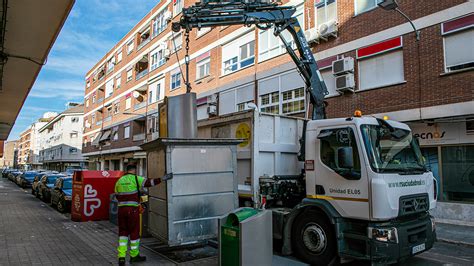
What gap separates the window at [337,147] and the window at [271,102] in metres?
10.8

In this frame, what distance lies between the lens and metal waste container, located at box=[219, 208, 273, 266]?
5.03 m

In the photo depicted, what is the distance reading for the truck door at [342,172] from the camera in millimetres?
5410

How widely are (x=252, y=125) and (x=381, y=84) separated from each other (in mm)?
7610

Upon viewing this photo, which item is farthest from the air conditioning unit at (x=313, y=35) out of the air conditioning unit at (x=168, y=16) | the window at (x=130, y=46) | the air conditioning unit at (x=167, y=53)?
the window at (x=130, y=46)

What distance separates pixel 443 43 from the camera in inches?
431

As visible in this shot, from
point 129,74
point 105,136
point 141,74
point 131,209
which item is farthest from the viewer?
point 105,136

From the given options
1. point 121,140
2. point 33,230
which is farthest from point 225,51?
point 121,140

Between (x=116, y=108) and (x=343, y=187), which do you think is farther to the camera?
(x=116, y=108)

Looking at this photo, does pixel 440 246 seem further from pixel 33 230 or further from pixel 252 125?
pixel 33 230

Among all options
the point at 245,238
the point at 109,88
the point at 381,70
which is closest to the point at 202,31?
the point at 381,70

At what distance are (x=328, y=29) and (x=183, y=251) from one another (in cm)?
1095

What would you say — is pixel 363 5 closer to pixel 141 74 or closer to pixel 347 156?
pixel 347 156

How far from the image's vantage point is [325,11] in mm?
14969

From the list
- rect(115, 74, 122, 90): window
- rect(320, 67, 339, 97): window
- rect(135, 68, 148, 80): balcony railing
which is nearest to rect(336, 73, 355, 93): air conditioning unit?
rect(320, 67, 339, 97): window
